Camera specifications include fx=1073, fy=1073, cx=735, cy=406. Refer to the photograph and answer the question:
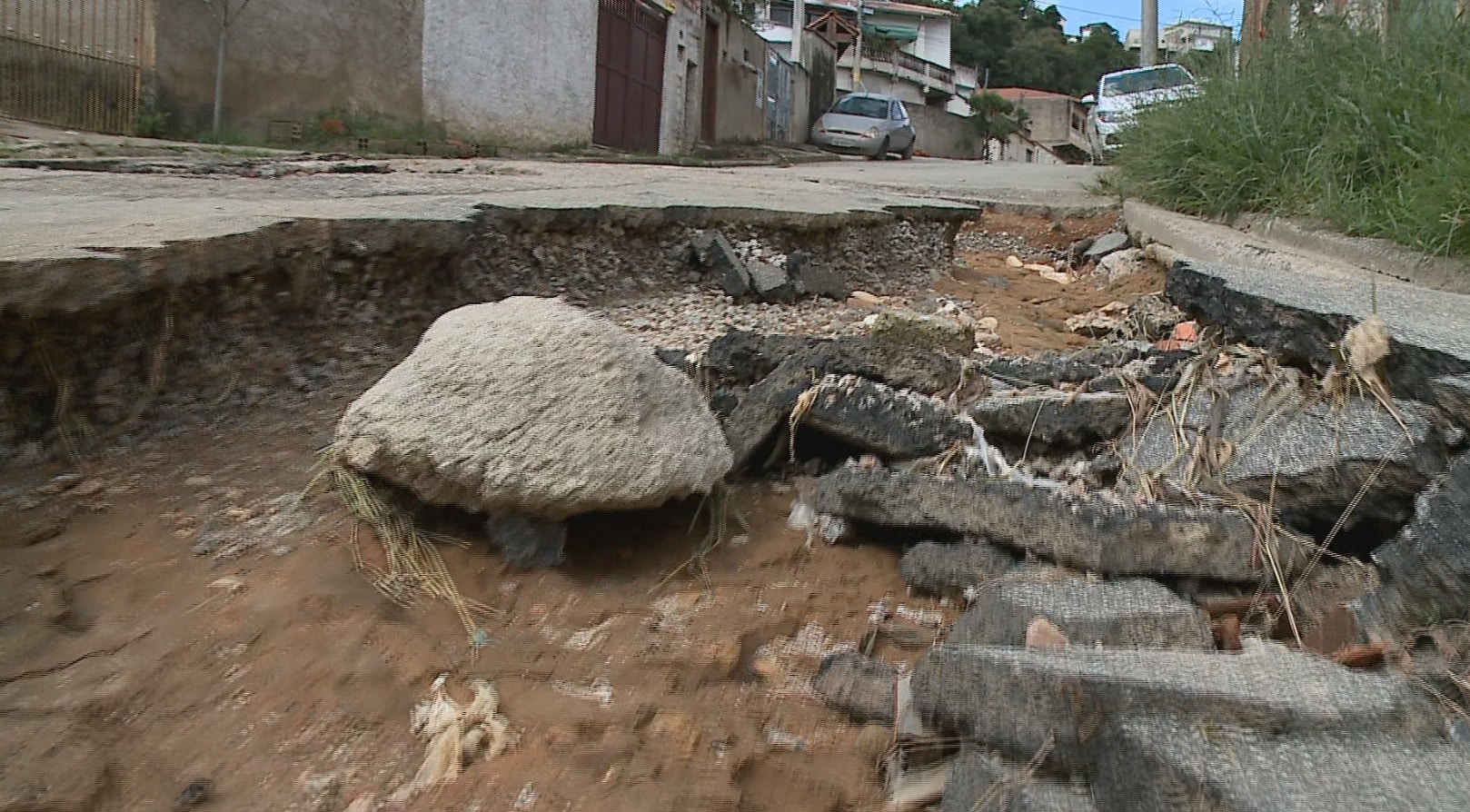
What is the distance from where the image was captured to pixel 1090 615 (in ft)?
5.90

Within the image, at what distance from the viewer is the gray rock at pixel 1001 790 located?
4.32ft

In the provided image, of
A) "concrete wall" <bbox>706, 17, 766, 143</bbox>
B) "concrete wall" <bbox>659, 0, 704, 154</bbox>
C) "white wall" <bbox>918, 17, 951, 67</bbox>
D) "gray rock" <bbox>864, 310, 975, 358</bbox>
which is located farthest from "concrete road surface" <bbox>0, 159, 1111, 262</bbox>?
"white wall" <bbox>918, 17, 951, 67</bbox>

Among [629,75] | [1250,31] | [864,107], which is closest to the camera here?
[1250,31]

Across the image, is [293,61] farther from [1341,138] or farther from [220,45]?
[1341,138]

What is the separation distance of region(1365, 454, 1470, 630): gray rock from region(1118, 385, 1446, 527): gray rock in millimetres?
101

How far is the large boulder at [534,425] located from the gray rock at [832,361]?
0.49 metres

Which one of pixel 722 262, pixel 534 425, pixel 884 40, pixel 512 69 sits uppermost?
pixel 884 40

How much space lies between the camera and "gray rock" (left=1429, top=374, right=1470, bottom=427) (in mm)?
1837

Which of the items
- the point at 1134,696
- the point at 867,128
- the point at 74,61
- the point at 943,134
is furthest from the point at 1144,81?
the point at 943,134

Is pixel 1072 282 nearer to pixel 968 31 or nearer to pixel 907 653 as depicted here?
pixel 907 653

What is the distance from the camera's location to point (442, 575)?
2.07 metres

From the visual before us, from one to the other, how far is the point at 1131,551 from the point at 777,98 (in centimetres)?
2186

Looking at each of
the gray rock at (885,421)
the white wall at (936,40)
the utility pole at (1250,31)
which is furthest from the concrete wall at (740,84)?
the white wall at (936,40)

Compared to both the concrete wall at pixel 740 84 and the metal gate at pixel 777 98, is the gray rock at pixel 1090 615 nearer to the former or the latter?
the concrete wall at pixel 740 84
